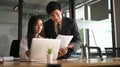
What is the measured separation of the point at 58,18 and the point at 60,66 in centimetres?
131

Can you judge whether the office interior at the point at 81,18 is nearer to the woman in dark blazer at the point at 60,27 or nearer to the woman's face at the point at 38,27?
the woman in dark blazer at the point at 60,27

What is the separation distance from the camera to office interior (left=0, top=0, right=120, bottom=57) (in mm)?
4902

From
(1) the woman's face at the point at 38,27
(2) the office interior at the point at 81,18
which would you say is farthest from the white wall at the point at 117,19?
(1) the woman's face at the point at 38,27

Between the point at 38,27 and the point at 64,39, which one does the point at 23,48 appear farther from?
the point at 64,39

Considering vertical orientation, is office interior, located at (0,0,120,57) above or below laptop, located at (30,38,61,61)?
above

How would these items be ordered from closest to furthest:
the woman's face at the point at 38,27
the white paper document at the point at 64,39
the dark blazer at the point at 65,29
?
the white paper document at the point at 64,39 < the woman's face at the point at 38,27 < the dark blazer at the point at 65,29

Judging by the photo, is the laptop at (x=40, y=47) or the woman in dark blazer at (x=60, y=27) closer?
the laptop at (x=40, y=47)

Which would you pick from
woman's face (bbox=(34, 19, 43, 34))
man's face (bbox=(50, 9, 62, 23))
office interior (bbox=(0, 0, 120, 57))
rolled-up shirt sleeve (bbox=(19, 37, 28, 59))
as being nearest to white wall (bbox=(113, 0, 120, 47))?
office interior (bbox=(0, 0, 120, 57))

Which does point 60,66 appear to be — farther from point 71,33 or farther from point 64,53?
point 71,33

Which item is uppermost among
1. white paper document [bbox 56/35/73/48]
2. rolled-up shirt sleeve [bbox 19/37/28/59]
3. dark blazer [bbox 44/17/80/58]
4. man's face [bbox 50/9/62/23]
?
man's face [bbox 50/9/62/23]

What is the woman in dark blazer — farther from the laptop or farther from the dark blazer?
the laptop

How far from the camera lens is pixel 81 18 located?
18.4 feet

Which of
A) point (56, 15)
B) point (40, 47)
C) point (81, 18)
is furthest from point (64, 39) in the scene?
point (81, 18)

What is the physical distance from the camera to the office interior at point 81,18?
4.90 meters
